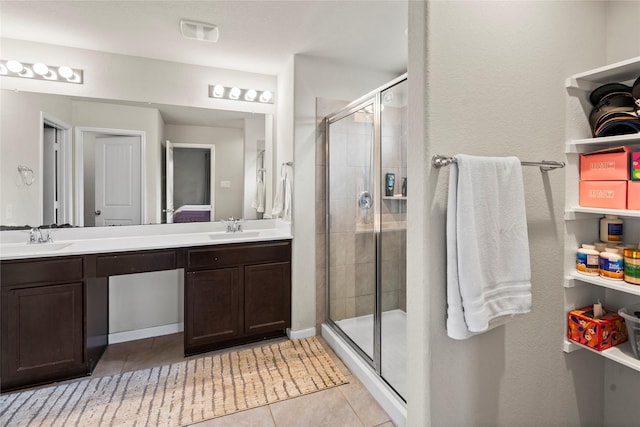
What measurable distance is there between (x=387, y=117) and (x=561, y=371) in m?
1.70

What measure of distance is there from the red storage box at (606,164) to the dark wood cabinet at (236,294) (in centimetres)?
197

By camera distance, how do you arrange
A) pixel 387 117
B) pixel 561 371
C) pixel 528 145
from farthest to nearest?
pixel 387 117 < pixel 561 371 < pixel 528 145

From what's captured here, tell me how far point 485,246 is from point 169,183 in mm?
2507

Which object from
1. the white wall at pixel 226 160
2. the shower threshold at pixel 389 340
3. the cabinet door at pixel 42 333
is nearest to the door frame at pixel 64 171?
the cabinet door at pixel 42 333

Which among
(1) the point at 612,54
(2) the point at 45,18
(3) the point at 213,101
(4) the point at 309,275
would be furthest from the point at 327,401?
(2) the point at 45,18

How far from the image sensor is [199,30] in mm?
2127

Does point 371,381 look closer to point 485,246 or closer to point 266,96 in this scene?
point 485,246

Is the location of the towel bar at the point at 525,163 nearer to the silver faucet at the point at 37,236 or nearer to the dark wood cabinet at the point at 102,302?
the dark wood cabinet at the point at 102,302

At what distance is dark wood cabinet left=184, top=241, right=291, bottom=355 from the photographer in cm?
233

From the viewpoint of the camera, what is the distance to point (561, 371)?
57.2 inches

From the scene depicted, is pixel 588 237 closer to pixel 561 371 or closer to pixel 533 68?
pixel 561 371

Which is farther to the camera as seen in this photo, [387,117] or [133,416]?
[387,117]

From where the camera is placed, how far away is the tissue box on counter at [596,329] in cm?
134

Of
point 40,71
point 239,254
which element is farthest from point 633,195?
point 40,71
